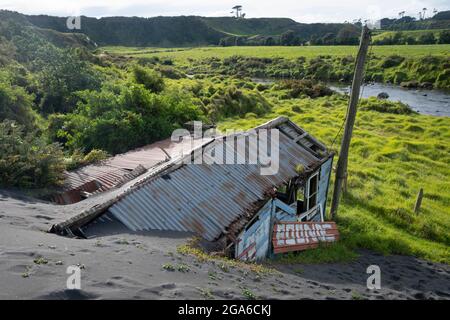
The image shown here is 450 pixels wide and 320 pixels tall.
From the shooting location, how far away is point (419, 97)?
46969mm

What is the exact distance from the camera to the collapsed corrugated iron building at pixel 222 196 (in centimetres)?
820

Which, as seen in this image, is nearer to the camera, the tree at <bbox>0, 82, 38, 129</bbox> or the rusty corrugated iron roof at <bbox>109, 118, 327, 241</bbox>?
the rusty corrugated iron roof at <bbox>109, 118, 327, 241</bbox>

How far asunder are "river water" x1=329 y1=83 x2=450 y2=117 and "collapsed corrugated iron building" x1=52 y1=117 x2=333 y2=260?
31.4 m

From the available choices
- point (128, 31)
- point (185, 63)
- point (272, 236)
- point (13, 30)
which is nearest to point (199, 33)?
point (128, 31)

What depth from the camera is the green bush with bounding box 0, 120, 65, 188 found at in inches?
398

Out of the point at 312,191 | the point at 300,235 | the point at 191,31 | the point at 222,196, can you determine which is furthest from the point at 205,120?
the point at 191,31

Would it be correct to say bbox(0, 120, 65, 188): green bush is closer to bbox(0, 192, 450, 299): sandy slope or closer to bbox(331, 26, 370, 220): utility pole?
bbox(0, 192, 450, 299): sandy slope

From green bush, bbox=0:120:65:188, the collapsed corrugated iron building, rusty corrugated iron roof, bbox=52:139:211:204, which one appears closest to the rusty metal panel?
the collapsed corrugated iron building

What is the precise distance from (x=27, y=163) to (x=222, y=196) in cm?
513

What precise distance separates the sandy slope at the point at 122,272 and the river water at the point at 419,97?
1374 inches

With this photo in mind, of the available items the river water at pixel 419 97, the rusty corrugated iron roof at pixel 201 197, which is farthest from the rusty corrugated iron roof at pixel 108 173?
the river water at pixel 419 97
